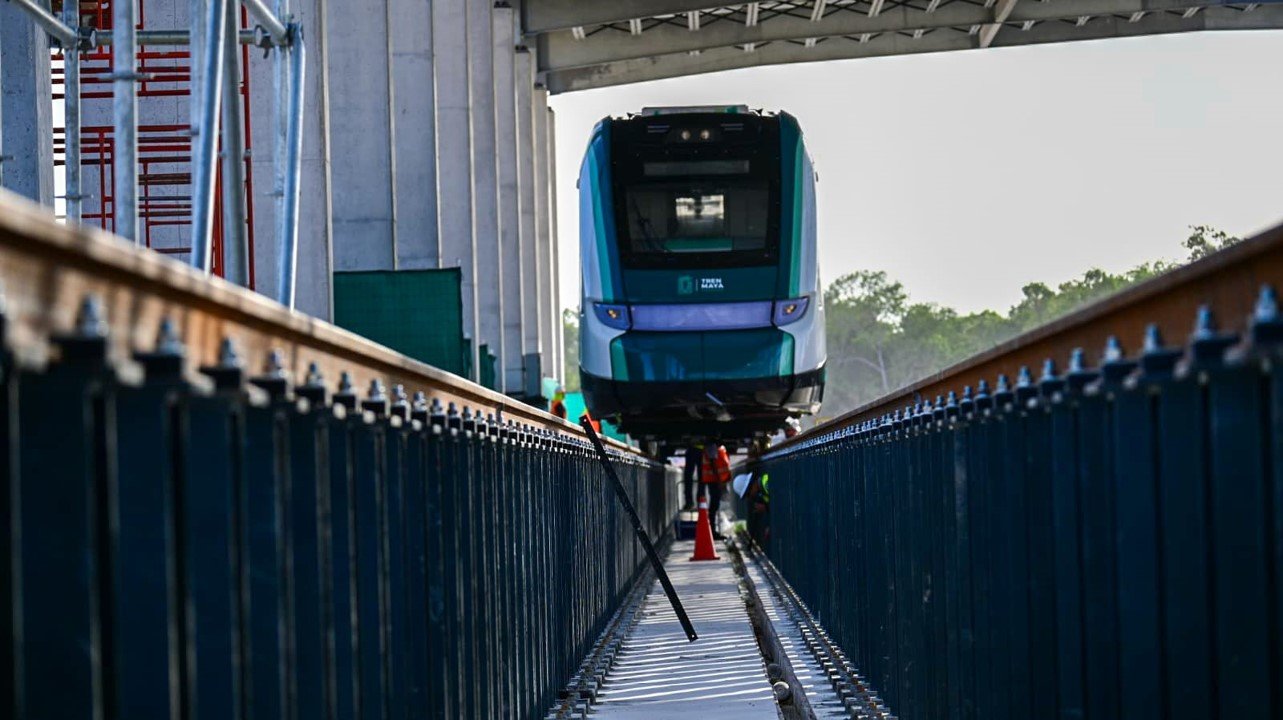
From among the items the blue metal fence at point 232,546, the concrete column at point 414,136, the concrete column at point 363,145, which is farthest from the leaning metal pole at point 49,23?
the concrete column at point 414,136

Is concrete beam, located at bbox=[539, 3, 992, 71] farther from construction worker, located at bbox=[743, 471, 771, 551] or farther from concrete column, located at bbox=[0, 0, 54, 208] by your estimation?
concrete column, located at bbox=[0, 0, 54, 208]

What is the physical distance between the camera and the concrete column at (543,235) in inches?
1757

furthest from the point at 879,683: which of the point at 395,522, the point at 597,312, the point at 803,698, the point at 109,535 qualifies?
the point at 597,312

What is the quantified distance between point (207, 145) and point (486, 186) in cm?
2643

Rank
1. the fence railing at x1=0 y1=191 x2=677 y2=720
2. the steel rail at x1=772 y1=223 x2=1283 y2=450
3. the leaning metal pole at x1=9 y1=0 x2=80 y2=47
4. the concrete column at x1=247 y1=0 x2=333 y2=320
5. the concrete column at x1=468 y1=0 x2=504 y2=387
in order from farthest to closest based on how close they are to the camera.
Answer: the concrete column at x1=468 y1=0 x2=504 y2=387 → the concrete column at x1=247 y1=0 x2=333 y2=320 → the leaning metal pole at x1=9 y1=0 x2=80 y2=47 → the steel rail at x1=772 y1=223 x2=1283 y2=450 → the fence railing at x1=0 y1=191 x2=677 y2=720

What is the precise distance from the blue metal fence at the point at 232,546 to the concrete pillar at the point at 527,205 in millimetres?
32094

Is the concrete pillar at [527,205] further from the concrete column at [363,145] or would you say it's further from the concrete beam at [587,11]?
the concrete column at [363,145]

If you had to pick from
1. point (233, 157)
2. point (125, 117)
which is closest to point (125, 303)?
point (125, 117)

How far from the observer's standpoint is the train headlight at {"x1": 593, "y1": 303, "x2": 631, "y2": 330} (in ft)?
64.3

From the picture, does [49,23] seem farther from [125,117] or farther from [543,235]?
[543,235]

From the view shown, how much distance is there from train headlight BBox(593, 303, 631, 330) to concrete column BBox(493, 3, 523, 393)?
1693 centimetres

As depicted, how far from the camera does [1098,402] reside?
4.57 metres

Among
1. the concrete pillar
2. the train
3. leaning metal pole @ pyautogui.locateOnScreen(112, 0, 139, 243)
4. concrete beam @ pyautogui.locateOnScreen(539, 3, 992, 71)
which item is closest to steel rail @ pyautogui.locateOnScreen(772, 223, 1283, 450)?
leaning metal pole @ pyautogui.locateOnScreen(112, 0, 139, 243)

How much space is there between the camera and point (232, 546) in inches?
146
